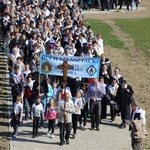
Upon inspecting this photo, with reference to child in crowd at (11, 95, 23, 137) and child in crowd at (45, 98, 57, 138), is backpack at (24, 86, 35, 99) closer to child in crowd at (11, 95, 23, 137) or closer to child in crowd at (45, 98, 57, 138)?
child in crowd at (11, 95, 23, 137)

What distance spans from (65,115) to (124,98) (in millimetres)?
3019

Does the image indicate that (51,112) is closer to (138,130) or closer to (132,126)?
(132,126)

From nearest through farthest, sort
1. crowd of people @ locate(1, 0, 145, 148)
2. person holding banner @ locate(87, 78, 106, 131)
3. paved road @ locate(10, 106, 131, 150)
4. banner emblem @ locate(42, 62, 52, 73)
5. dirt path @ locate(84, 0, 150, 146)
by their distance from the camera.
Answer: paved road @ locate(10, 106, 131, 150), crowd of people @ locate(1, 0, 145, 148), banner emblem @ locate(42, 62, 52, 73), person holding banner @ locate(87, 78, 106, 131), dirt path @ locate(84, 0, 150, 146)

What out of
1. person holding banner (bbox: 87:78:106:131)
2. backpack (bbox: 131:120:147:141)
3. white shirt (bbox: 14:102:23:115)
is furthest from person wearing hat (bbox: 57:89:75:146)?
backpack (bbox: 131:120:147:141)

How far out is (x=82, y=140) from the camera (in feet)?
66.9

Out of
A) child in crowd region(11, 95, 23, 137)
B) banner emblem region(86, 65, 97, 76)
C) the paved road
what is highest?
banner emblem region(86, 65, 97, 76)

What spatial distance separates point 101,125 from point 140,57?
39.1 feet

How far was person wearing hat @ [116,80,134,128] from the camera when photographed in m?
21.6

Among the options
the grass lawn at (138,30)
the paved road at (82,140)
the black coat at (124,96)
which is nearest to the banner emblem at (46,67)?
the paved road at (82,140)

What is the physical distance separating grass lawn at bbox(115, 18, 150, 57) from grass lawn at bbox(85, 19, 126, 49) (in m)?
0.98

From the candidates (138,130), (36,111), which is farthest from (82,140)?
(138,130)

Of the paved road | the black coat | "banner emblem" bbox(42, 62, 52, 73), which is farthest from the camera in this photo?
the black coat

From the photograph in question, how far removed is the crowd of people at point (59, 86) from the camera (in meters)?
20.2

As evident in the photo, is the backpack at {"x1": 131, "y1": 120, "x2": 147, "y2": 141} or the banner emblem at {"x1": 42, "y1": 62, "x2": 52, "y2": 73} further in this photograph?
the banner emblem at {"x1": 42, "y1": 62, "x2": 52, "y2": 73}
